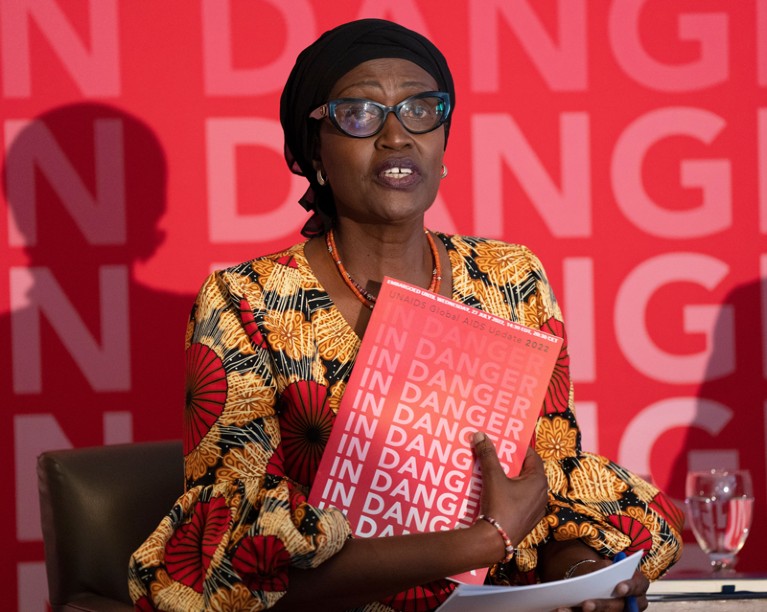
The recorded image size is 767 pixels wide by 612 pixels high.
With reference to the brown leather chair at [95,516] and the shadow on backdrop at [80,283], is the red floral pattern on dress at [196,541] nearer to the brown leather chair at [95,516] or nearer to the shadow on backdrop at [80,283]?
the brown leather chair at [95,516]

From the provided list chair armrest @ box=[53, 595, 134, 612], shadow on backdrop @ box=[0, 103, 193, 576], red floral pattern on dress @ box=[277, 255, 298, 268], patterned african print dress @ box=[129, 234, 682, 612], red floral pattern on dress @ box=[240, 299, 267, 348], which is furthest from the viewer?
shadow on backdrop @ box=[0, 103, 193, 576]

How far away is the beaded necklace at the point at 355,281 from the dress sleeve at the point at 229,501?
0.18 meters

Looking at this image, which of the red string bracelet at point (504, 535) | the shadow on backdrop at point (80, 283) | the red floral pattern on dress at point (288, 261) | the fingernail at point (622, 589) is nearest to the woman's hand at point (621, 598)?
the fingernail at point (622, 589)

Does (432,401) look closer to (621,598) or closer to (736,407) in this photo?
(621,598)

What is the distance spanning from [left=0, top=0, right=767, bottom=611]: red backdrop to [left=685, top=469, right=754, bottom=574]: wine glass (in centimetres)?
127

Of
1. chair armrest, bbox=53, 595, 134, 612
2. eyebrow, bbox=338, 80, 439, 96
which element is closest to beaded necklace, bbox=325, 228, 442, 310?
eyebrow, bbox=338, 80, 439, 96

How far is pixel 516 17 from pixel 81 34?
4.45 ft

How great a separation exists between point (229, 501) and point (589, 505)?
515 millimetres

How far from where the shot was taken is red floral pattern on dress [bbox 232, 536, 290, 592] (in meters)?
1.26

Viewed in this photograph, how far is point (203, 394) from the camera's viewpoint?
4.92ft

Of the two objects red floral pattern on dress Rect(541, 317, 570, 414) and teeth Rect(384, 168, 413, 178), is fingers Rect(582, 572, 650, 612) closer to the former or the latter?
red floral pattern on dress Rect(541, 317, 570, 414)

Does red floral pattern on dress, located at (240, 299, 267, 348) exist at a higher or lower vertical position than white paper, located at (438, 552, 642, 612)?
higher

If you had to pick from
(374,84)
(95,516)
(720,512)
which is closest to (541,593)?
(374,84)

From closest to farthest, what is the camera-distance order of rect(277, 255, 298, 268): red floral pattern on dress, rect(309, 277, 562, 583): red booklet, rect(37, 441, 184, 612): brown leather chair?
rect(309, 277, 562, 583): red booklet < rect(277, 255, 298, 268): red floral pattern on dress < rect(37, 441, 184, 612): brown leather chair
